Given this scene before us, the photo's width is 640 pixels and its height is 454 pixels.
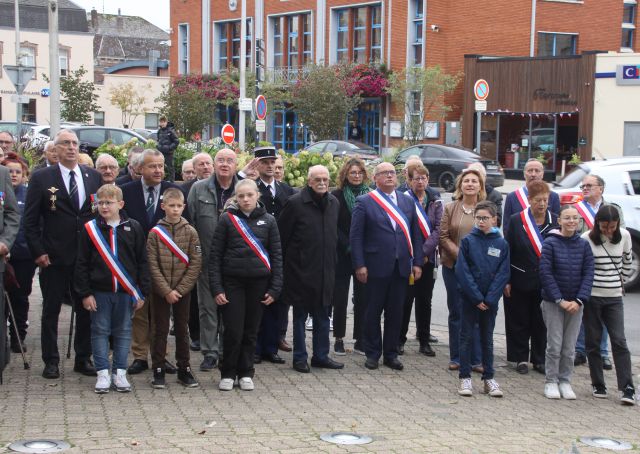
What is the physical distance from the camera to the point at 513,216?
29.7 feet

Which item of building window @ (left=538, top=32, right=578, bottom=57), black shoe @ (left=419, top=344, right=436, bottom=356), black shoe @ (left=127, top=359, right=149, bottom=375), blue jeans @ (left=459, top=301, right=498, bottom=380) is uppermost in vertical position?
building window @ (left=538, top=32, right=578, bottom=57)

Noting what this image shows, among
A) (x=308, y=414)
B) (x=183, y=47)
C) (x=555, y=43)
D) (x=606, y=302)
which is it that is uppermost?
(x=183, y=47)

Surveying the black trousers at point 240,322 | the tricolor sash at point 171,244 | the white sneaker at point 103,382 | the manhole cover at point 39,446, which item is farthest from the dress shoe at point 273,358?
the manhole cover at point 39,446

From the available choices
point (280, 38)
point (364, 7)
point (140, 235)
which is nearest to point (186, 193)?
point (140, 235)

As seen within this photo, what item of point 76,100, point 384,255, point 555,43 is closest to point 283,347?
point 384,255

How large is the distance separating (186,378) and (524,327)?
11.0ft

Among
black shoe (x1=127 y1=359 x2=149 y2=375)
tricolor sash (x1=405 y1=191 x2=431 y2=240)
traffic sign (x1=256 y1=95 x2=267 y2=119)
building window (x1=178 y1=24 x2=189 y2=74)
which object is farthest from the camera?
building window (x1=178 y1=24 x2=189 y2=74)

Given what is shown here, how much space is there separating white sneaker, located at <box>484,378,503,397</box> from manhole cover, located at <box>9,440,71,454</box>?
373 centimetres

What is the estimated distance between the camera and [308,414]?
7.22m

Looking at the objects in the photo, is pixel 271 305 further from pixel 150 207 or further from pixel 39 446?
pixel 39 446

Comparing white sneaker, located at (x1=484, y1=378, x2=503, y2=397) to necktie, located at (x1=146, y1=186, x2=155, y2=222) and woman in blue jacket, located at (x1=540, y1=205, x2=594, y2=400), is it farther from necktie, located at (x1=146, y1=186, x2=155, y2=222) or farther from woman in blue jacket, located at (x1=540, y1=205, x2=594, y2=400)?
necktie, located at (x1=146, y1=186, x2=155, y2=222)

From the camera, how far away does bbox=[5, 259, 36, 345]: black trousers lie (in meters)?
9.05

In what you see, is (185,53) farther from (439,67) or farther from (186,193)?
(186,193)

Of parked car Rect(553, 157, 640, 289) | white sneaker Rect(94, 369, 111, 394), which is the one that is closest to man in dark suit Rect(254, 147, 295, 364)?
white sneaker Rect(94, 369, 111, 394)
